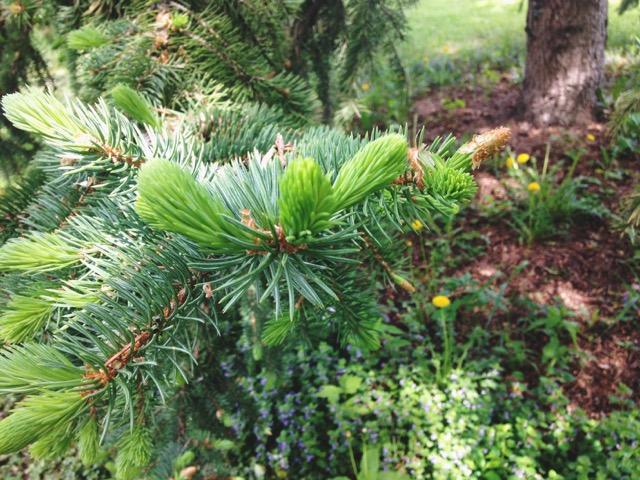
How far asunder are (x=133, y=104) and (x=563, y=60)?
3.81 meters

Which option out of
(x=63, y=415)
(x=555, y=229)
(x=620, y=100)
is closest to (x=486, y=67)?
(x=555, y=229)

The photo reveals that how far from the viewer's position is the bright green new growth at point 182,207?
1.24 ft

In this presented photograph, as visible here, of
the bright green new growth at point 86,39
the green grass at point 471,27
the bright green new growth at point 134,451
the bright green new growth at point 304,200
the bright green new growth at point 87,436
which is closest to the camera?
the bright green new growth at point 304,200

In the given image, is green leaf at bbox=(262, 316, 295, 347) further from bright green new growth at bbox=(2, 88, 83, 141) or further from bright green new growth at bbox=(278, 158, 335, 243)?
bright green new growth at bbox=(2, 88, 83, 141)

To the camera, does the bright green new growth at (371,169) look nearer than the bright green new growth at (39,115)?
Yes

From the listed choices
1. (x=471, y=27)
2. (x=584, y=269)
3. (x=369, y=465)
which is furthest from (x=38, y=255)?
(x=471, y=27)

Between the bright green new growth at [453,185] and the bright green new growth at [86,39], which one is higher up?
the bright green new growth at [86,39]

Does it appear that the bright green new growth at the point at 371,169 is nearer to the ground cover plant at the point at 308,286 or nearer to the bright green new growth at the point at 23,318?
the ground cover plant at the point at 308,286

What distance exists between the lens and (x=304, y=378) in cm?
249

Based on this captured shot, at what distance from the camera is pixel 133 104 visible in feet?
2.20

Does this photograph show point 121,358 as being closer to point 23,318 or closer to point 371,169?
point 23,318

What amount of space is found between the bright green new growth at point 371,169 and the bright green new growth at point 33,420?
0.35 m

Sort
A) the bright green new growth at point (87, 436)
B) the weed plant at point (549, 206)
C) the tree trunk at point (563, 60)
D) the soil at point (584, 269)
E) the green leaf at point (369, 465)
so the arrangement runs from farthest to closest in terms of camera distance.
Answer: the tree trunk at point (563, 60), the weed plant at point (549, 206), the soil at point (584, 269), the green leaf at point (369, 465), the bright green new growth at point (87, 436)

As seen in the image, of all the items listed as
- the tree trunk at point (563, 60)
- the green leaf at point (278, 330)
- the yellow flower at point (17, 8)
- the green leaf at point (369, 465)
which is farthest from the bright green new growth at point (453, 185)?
the tree trunk at point (563, 60)
